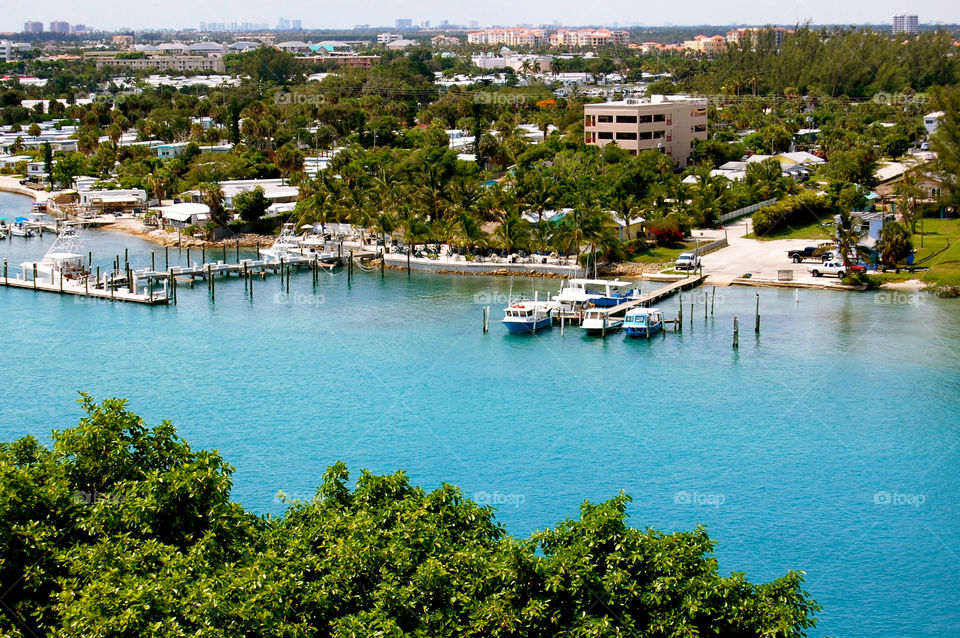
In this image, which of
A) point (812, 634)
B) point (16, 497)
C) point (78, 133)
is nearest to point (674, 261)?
point (812, 634)

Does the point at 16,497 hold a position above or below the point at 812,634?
above

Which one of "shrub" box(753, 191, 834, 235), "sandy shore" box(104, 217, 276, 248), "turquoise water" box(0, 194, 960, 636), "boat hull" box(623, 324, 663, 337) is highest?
"shrub" box(753, 191, 834, 235)

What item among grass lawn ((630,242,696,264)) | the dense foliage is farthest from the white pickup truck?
the dense foliage

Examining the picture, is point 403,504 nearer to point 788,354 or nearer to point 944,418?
point 944,418

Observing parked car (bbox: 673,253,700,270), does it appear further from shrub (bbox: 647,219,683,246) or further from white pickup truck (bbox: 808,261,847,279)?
white pickup truck (bbox: 808,261,847,279)

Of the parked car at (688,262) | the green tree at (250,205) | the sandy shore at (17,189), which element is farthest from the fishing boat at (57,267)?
the parked car at (688,262)

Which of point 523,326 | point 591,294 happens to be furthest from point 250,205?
point 523,326

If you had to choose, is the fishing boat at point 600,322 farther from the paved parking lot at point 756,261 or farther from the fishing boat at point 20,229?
the fishing boat at point 20,229
